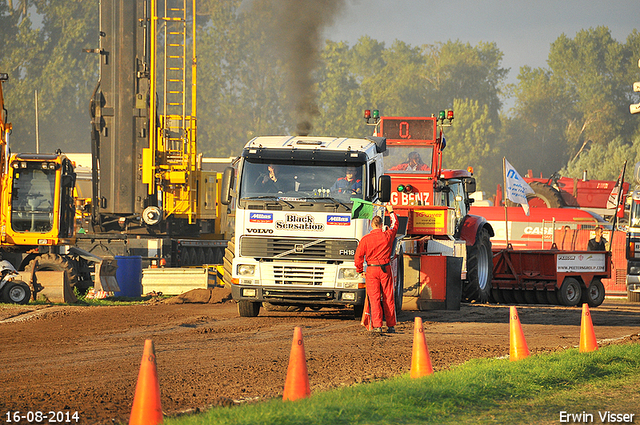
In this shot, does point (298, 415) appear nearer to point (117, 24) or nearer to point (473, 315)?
point (473, 315)

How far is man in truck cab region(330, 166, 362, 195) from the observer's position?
1454 cm

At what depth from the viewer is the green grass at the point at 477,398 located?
6.93 m

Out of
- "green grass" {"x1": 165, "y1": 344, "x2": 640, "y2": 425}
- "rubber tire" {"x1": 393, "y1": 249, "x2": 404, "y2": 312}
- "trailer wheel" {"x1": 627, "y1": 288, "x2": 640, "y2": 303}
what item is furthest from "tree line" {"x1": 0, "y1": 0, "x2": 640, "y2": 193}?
"green grass" {"x1": 165, "y1": 344, "x2": 640, "y2": 425}

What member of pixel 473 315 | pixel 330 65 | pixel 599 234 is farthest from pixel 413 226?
pixel 330 65

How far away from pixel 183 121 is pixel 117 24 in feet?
12.6

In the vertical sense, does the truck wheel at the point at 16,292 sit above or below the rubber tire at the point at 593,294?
above

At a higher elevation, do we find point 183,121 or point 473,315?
point 183,121

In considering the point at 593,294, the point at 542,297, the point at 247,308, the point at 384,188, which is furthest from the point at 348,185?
the point at 593,294

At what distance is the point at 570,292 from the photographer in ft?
70.8

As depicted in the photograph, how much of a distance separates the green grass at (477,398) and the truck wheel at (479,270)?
9176 millimetres

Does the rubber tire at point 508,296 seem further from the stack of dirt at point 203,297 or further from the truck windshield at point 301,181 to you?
the truck windshield at point 301,181

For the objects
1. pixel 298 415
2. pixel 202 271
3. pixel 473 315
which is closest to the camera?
pixel 298 415

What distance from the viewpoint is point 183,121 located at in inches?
1073

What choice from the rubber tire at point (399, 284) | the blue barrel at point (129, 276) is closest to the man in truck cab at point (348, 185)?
the rubber tire at point (399, 284)
